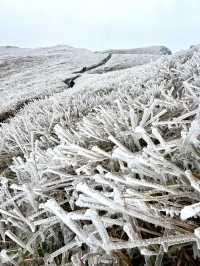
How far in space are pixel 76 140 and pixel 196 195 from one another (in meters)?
1.13

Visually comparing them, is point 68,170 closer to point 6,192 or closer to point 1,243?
point 6,192

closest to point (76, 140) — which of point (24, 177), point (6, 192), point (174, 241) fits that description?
point (24, 177)

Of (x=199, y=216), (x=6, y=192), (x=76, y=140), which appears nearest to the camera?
(x=199, y=216)

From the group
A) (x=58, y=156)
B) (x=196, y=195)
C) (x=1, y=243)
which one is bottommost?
(x=1, y=243)

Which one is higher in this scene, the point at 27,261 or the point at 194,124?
the point at 194,124

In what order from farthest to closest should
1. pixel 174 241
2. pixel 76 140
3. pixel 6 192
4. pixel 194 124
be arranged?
pixel 76 140, pixel 6 192, pixel 194 124, pixel 174 241

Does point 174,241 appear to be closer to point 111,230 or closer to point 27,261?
point 111,230

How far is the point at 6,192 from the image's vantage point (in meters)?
1.88

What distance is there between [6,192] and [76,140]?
49 cm

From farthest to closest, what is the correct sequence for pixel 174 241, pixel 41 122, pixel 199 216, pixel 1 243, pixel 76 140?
pixel 41 122 < pixel 76 140 < pixel 1 243 < pixel 199 216 < pixel 174 241

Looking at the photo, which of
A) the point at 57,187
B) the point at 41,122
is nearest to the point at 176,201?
the point at 57,187

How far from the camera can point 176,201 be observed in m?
1.19

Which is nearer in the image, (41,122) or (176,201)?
(176,201)

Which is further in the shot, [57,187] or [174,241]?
[57,187]
